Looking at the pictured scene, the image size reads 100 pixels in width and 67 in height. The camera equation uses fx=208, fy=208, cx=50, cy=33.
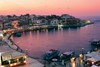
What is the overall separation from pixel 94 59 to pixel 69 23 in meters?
44.0

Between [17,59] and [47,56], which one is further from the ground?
[17,59]

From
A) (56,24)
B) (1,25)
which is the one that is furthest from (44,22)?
(1,25)

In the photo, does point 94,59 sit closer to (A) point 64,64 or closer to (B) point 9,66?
(A) point 64,64

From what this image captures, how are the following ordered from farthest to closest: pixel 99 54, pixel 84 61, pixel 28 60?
pixel 99 54
pixel 84 61
pixel 28 60

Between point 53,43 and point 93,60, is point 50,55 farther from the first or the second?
point 53,43

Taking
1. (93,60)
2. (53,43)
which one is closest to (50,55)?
(93,60)

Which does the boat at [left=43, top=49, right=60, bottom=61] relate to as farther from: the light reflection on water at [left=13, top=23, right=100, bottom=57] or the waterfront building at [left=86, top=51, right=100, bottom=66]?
the waterfront building at [left=86, top=51, right=100, bottom=66]

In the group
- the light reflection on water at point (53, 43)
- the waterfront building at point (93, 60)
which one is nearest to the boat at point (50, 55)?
the light reflection on water at point (53, 43)

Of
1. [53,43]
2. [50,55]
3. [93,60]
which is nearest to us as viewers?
[93,60]

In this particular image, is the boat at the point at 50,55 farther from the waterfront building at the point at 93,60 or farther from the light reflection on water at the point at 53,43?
the waterfront building at the point at 93,60

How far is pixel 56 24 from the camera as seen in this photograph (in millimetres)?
52500

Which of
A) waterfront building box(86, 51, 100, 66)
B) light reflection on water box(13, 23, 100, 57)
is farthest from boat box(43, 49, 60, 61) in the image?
waterfront building box(86, 51, 100, 66)

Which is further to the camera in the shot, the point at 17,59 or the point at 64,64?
the point at 64,64

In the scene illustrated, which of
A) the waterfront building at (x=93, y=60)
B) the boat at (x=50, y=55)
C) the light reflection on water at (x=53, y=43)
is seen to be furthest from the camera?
the light reflection on water at (x=53, y=43)
